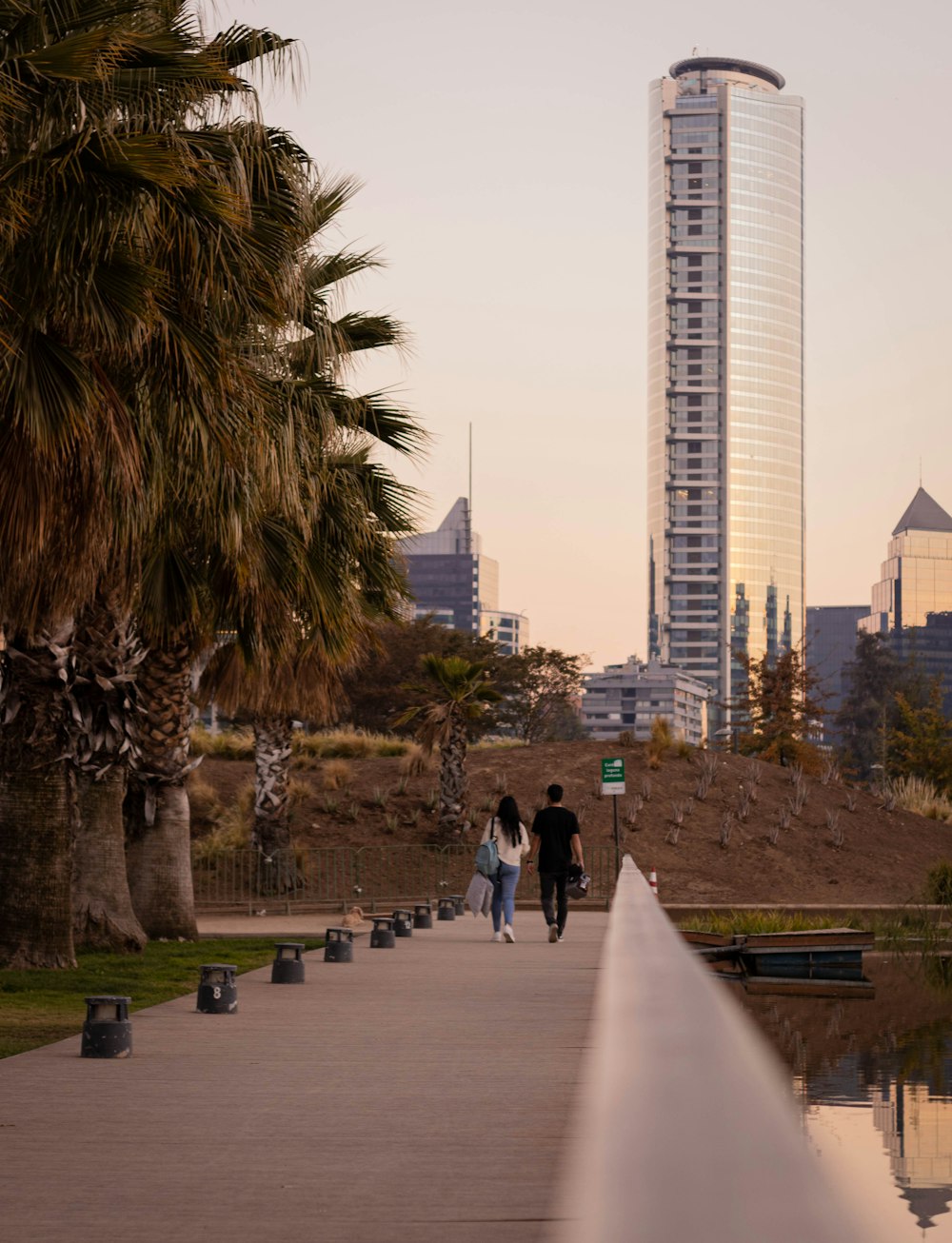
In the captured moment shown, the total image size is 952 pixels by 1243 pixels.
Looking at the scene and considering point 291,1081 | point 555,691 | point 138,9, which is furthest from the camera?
point 555,691

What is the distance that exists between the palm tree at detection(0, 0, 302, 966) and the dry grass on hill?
25.8 m

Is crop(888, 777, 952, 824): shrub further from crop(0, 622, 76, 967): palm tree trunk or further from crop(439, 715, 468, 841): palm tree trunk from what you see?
crop(0, 622, 76, 967): palm tree trunk

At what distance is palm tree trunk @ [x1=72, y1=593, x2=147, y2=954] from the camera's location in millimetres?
19047

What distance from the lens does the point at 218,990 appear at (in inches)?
540

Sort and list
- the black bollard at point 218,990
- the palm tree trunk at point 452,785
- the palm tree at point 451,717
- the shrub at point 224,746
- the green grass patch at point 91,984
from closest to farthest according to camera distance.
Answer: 1. the green grass patch at point 91,984
2. the black bollard at point 218,990
3. the palm tree at point 451,717
4. the palm tree trunk at point 452,785
5. the shrub at point 224,746

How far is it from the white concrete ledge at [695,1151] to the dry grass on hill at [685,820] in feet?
120

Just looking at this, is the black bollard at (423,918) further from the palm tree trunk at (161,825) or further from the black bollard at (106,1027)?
the black bollard at (106,1027)

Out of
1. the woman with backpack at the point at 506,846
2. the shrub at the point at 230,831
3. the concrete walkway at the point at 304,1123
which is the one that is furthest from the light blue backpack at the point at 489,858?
the shrub at the point at 230,831

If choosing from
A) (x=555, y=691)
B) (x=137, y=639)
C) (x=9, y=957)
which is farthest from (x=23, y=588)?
(x=555, y=691)

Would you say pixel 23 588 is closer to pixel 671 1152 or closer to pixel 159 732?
pixel 159 732

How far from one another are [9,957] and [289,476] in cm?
571

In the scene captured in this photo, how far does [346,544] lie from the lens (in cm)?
1967

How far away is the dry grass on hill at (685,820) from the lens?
3931cm

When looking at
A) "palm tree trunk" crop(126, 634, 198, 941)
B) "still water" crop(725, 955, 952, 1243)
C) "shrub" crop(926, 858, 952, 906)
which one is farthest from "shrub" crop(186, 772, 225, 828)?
"still water" crop(725, 955, 952, 1243)
